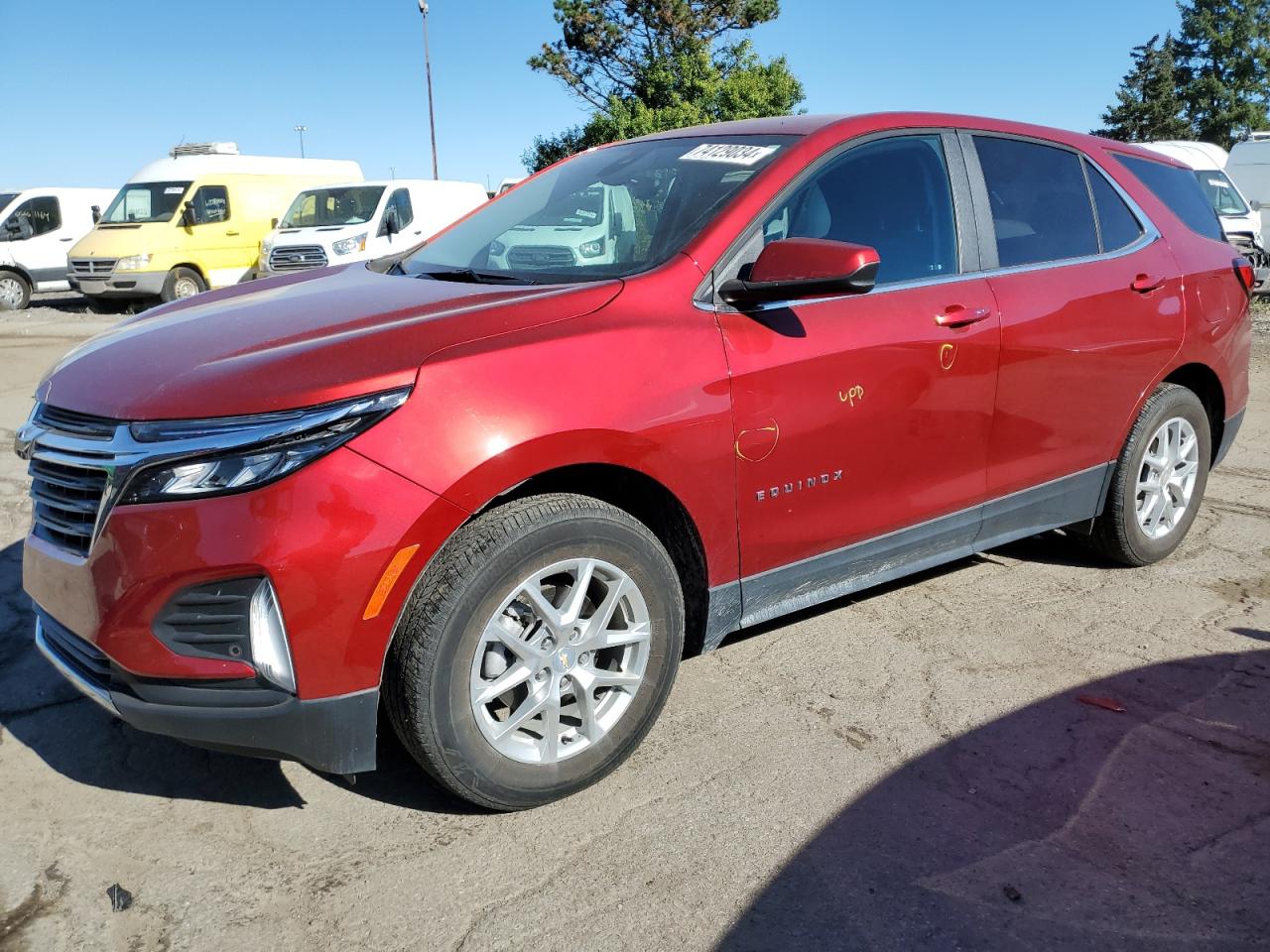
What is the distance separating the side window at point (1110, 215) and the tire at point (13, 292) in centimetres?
1811

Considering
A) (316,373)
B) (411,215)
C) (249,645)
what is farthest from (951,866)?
(411,215)

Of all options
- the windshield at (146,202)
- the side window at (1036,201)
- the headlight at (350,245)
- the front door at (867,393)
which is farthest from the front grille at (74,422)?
the windshield at (146,202)

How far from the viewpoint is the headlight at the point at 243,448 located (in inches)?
85.7

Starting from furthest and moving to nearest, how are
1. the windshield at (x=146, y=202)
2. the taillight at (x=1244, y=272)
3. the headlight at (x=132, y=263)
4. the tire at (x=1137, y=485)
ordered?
the windshield at (x=146, y=202) < the headlight at (x=132, y=263) < the taillight at (x=1244, y=272) < the tire at (x=1137, y=485)

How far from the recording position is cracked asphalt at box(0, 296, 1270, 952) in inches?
87.7

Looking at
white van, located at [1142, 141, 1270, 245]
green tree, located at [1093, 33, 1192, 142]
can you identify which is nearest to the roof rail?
white van, located at [1142, 141, 1270, 245]

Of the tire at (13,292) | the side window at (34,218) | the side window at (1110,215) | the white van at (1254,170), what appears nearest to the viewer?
the side window at (1110,215)

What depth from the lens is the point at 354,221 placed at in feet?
52.9

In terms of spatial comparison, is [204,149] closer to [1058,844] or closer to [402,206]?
[402,206]

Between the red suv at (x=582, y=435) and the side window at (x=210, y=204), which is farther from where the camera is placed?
the side window at (x=210, y=204)

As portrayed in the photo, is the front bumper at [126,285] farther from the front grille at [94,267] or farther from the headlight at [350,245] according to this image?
the headlight at [350,245]

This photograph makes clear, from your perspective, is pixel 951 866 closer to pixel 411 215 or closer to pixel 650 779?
pixel 650 779

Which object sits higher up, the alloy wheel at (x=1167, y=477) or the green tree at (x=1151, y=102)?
the green tree at (x=1151, y=102)

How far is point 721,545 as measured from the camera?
2.86 metres
